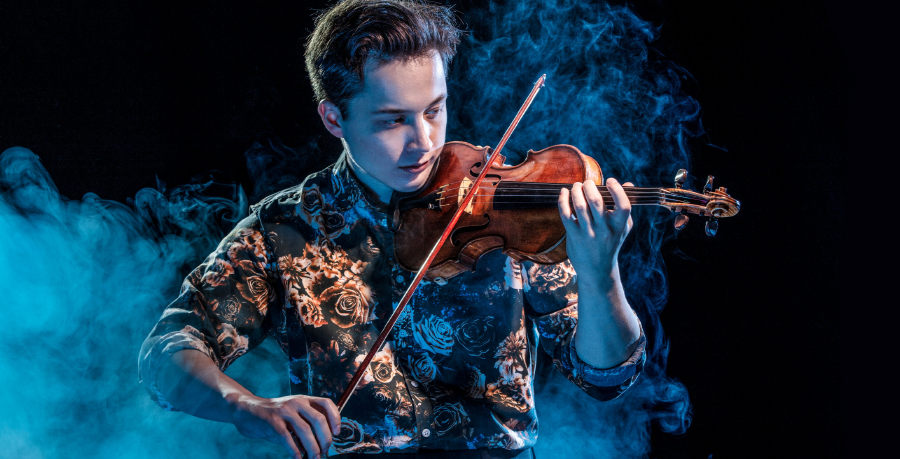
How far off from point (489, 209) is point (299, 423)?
1.97 ft

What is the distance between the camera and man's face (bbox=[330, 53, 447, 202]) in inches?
52.1

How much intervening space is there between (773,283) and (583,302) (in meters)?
0.95

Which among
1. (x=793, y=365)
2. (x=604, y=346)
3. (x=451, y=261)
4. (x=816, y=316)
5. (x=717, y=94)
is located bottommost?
(x=793, y=365)

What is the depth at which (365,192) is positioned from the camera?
1.47 metres

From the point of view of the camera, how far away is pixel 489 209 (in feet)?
4.33

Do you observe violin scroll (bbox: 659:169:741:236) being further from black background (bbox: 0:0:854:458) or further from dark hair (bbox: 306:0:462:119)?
black background (bbox: 0:0:854:458)

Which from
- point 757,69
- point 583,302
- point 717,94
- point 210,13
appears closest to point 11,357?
point 210,13

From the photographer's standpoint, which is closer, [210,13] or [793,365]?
[793,365]

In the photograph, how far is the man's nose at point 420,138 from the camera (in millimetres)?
1331

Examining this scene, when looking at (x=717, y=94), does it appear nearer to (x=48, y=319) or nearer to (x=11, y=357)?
(x=48, y=319)

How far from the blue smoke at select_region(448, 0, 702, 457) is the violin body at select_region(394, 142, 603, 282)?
72 centimetres

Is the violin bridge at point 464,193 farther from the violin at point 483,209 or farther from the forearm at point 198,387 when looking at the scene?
the forearm at point 198,387

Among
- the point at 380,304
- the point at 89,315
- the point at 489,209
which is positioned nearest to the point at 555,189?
the point at 489,209

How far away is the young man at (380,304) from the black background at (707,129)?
2.09 feet
